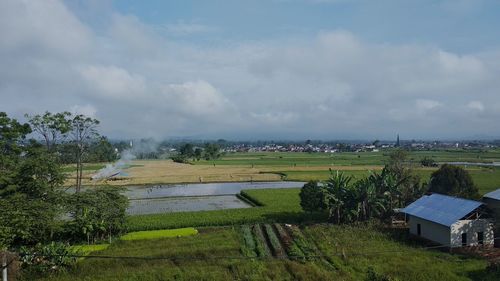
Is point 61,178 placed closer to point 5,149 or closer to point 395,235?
point 5,149

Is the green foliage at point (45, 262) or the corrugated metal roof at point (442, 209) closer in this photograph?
the green foliage at point (45, 262)

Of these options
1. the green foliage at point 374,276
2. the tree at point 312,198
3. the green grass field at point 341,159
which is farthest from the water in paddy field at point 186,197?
the green grass field at point 341,159

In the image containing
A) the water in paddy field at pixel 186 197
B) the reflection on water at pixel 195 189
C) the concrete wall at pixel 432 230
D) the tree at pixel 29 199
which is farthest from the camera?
the reflection on water at pixel 195 189

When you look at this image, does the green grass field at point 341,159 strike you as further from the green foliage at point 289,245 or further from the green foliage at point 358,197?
the green foliage at point 289,245

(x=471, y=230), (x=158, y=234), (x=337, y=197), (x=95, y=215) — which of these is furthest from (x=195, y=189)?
(x=471, y=230)

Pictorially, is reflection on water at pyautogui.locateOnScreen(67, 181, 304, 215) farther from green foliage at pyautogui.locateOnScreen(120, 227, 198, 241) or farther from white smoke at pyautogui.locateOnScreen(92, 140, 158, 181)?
white smoke at pyautogui.locateOnScreen(92, 140, 158, 181)

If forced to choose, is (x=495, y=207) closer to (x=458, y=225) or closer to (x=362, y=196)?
(x=458, y=225)

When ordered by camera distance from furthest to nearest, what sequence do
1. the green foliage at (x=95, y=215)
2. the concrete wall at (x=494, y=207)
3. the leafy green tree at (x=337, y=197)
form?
the leafy green tree at (x=337, y=197), the green foliage at (x=95, y=215), the concrete wall at (x=494, y=207)
